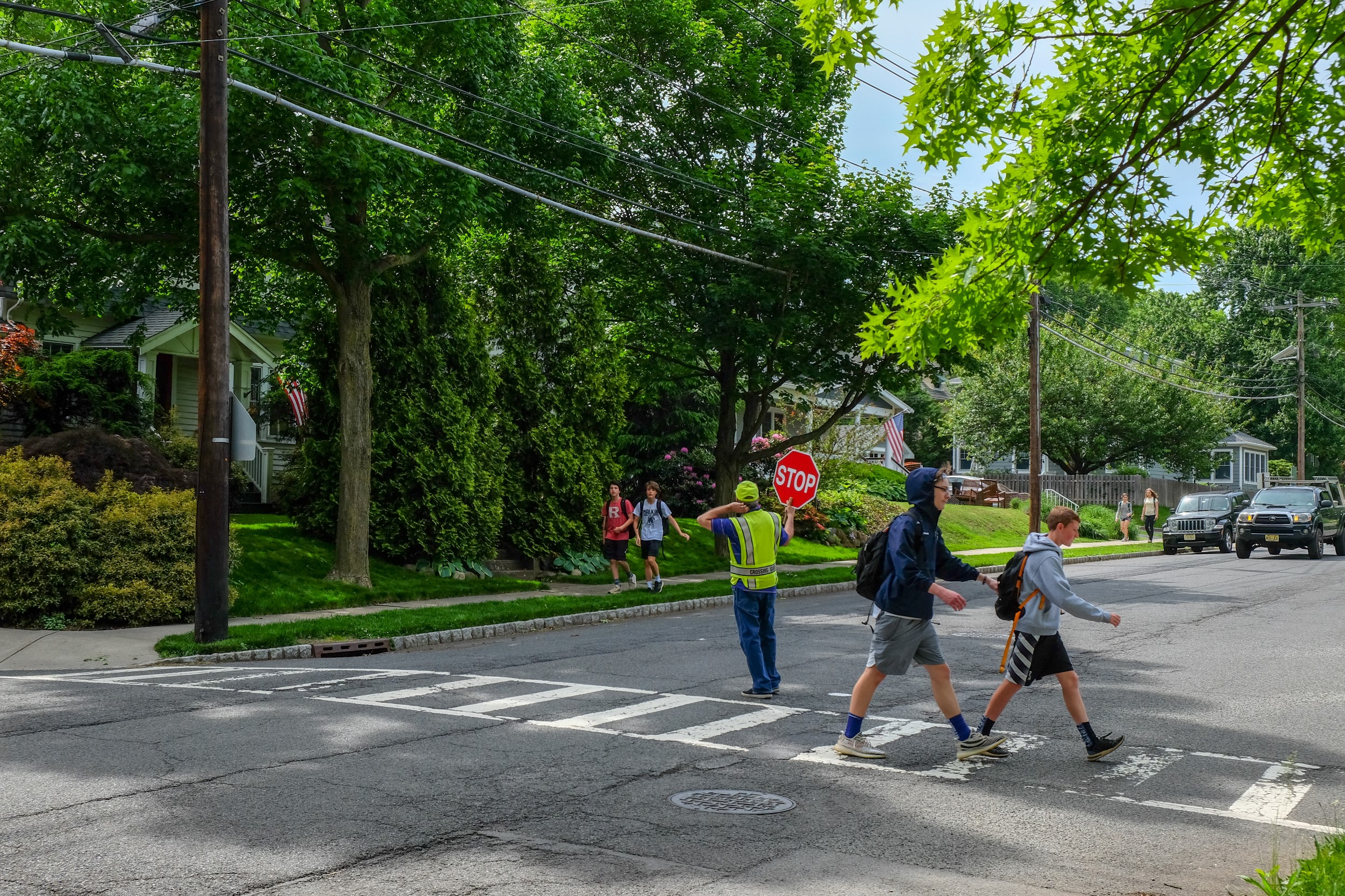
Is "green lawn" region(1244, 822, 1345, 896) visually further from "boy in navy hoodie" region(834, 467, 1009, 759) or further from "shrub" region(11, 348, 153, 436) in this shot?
"shrub" region(11, 348, 153, 436)

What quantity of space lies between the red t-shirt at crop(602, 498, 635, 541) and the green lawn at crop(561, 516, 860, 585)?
70.3 inches

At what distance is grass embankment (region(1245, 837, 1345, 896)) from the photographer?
477 centimetres

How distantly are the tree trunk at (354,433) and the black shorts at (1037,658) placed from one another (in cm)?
1353

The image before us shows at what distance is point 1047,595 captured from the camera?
7.90 metres

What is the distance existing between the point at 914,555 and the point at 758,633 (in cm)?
270

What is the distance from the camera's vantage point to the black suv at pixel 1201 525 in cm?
3641

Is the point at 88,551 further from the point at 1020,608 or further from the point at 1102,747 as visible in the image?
the point at 1102,747

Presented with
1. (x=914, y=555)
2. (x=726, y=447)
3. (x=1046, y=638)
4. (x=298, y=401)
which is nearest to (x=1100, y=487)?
(x=726, y=447)

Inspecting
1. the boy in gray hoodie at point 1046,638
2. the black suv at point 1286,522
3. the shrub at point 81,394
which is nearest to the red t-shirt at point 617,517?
the shrub at point 81,394

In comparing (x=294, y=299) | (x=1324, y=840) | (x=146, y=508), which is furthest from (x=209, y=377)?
(x=1324, y=840)

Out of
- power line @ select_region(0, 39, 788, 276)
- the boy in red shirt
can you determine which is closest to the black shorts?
power line @ select_region(0, 39, 788, 276)

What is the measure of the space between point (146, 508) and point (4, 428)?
1011cm

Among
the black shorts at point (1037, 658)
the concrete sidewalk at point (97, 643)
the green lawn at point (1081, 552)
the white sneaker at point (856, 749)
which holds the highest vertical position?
the black shorts at point (1037, 658)

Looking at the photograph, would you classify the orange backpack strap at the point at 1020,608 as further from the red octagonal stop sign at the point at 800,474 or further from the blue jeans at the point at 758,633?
the red octagonal stop sign at the point at 800,474
